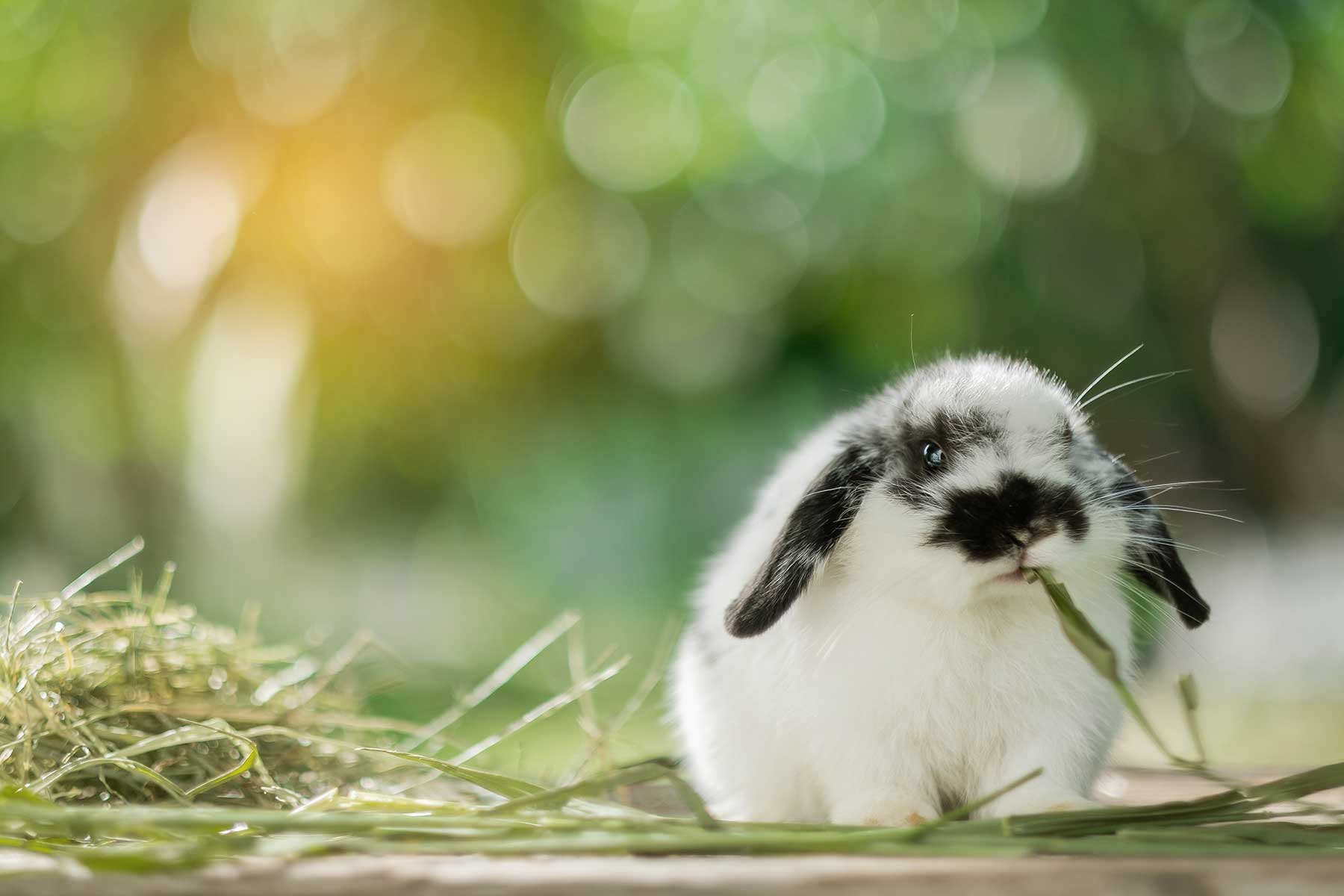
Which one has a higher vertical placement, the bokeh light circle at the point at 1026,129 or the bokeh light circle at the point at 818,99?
the bokeh light circle at the point at 818,99

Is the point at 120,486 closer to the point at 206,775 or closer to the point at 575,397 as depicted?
the point at 575,397

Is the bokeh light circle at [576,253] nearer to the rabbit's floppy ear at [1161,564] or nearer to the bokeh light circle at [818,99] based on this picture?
the bokeh light circle at [818,99]

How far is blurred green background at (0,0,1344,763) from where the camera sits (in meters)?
4.17

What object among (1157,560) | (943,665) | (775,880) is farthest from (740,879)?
(1157,560)

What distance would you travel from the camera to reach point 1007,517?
1.06 m

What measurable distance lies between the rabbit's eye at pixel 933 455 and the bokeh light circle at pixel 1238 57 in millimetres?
3604

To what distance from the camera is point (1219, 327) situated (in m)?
4.24

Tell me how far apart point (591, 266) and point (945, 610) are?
148 inches

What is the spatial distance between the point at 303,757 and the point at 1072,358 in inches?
141

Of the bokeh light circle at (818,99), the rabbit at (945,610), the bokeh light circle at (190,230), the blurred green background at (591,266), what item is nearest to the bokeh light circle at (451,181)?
the blurred green background at (591,266)

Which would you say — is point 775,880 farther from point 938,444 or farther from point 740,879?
point 938,444

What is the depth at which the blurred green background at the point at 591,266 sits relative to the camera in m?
4.17

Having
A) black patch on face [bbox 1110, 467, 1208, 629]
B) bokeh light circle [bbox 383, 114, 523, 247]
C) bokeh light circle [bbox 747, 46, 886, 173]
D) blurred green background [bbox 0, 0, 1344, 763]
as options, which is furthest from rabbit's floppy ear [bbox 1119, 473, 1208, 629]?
bokeh light circle [bbox 383, 114, 523, 247]

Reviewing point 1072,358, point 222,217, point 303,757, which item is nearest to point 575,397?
point 222,217
